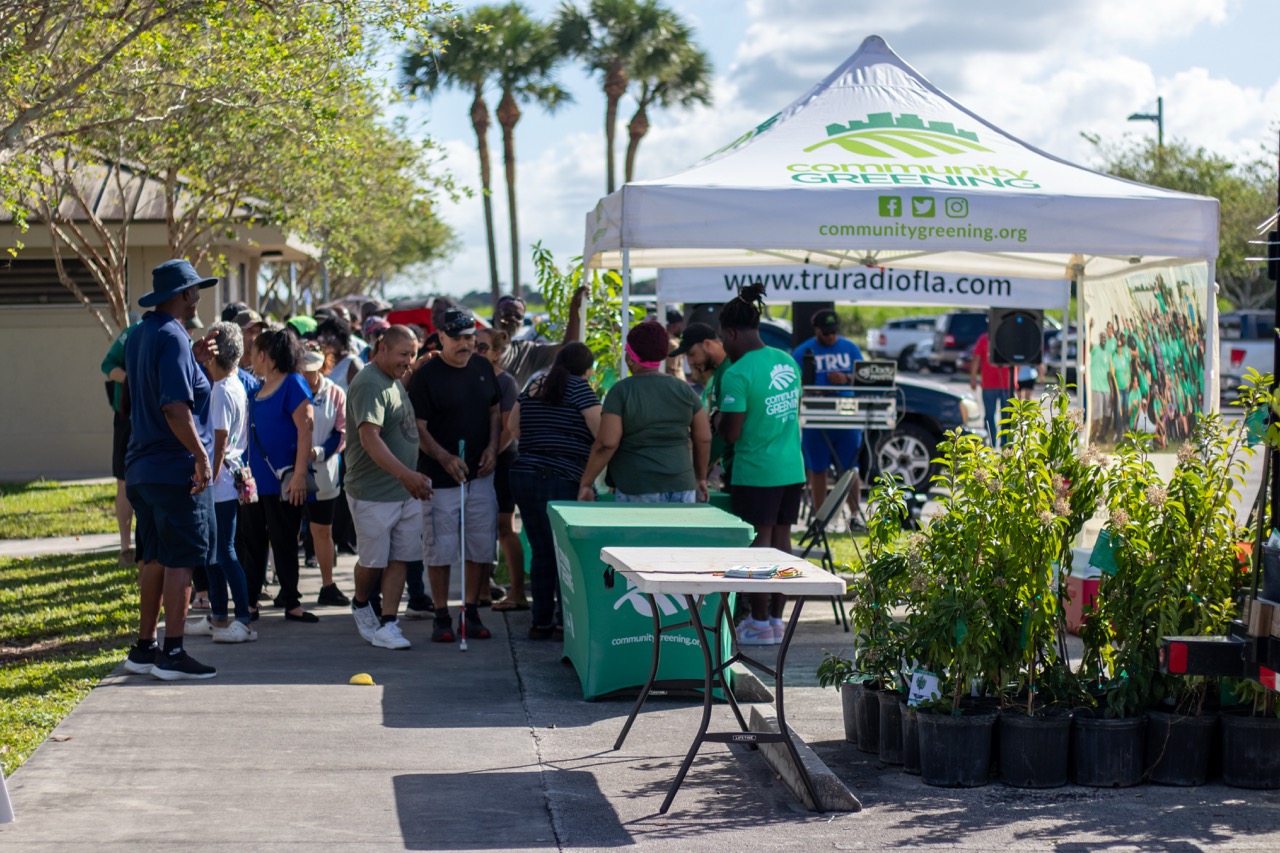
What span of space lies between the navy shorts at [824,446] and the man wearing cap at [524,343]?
2.34 m

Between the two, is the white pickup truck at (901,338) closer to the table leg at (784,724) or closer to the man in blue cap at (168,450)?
the man in blue cap at (168,450)

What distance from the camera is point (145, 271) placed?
2011cm

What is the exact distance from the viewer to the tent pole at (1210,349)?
9586 millimetres

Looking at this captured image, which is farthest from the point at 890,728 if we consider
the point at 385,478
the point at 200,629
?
the point at 200,629

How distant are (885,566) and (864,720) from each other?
0.70 m

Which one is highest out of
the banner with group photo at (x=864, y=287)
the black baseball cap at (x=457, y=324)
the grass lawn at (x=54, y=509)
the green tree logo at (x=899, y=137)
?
the green tree logo at (x=899, y=137)

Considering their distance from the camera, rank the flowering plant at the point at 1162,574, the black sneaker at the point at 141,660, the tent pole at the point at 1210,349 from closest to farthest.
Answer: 1. the flowering plant at the point at 1162,574
2. the black sneaker at the point at 141,660
3. the tent pole at the point at 1210,349

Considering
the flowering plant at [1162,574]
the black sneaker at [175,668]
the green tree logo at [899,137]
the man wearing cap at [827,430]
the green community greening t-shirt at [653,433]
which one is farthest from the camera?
the man wearing cap at [827,430]

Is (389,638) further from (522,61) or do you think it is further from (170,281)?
(522,61)

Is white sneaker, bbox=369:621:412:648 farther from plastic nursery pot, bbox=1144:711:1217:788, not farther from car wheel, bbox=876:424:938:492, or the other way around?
car wheel, bbox=876:424:938:492

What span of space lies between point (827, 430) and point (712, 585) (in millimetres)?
7431

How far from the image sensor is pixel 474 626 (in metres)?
8.96

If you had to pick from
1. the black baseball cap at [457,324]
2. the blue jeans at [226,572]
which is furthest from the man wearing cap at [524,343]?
the blue jeans at [226,572]

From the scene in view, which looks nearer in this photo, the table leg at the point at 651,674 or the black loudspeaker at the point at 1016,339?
the table leg at the point at 651,674
